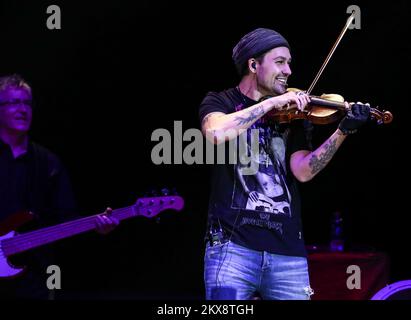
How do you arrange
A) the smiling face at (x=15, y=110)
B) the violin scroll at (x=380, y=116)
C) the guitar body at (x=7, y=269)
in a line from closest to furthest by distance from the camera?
the violin scroll at (x=380, y=116) < the guitar body at (x=7, y=269) < the smiling face at (x=15, y=110)

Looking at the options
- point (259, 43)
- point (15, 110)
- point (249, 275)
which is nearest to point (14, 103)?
point (15, 110)

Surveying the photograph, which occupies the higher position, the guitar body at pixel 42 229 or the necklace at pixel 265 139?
the necklace at pixel 265 139

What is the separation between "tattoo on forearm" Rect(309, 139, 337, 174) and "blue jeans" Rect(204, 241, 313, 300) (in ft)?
1.52

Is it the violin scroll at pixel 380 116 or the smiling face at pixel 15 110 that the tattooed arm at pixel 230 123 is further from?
the smiling face at pixel 15 110

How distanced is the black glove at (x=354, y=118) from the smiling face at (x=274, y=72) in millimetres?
322

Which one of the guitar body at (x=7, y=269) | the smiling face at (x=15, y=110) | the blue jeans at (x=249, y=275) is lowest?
the guitar body at (x=7, y=269)

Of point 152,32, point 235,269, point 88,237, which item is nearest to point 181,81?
point 152,32

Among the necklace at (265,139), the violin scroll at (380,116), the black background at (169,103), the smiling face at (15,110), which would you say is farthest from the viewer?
the black background at (169,103)

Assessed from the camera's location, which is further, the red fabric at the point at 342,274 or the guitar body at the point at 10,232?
the red fabric at the point at 342,274

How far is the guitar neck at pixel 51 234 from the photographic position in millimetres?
3994

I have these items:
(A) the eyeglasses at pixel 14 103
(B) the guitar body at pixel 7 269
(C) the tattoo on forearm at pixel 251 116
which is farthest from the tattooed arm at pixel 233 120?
(A) the eyeglasses at pixel 14 103

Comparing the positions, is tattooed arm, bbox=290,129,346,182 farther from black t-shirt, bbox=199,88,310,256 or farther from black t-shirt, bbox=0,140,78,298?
black t-shirt, bbox=0,140,78,298

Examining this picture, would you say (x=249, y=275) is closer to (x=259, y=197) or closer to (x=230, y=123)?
(x=259, y=197)
